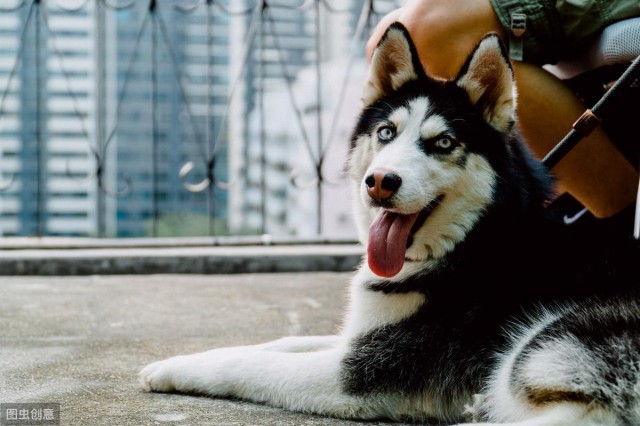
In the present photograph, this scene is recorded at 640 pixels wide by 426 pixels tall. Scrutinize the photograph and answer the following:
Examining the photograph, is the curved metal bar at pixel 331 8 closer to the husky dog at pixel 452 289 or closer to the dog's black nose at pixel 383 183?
the husky dog at pixel 452 289

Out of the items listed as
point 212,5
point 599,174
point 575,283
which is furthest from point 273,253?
point 575,283

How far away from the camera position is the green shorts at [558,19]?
296cm

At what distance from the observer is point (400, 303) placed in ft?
7.47

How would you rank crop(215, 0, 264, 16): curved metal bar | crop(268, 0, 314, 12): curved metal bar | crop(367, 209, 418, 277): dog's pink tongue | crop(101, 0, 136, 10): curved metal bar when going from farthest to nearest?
crop(215, 0, 264, 16): curved metal bar
crop(268, 0, 314, 12): curved metal bar
crop(101, 0, 136, 10): curved metal bar
crop(367, 209, 418, 277): dog's pink tongue

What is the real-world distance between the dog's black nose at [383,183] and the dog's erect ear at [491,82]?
1.42 feet

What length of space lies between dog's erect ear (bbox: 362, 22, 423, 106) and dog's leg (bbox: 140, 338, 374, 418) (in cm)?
90

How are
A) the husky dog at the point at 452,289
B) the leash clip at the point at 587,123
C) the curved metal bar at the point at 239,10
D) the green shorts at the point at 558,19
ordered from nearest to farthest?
the husky dog at the point at 452,289, the leash clip at the point at 587,123, the green shorts at the point at 558,19, the curved metal bar at the point at 239,10

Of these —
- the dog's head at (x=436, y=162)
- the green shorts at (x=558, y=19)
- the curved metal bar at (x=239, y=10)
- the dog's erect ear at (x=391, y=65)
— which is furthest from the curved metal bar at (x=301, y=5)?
the dog's head at (x=436, y=162)

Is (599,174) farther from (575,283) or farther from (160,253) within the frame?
(160,253)

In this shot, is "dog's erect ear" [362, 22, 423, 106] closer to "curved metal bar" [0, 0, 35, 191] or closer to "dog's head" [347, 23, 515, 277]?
"dog's head" [347, 23, 515, 277]

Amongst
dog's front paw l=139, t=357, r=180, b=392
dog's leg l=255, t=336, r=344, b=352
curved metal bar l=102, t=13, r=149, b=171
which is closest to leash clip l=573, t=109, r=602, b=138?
dog's leg l=255, t=336, r=344, b=352

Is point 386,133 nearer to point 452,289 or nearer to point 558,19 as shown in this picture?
point 452,289

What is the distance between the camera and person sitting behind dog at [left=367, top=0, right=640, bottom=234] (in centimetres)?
299

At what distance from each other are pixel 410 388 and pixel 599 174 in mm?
1515
